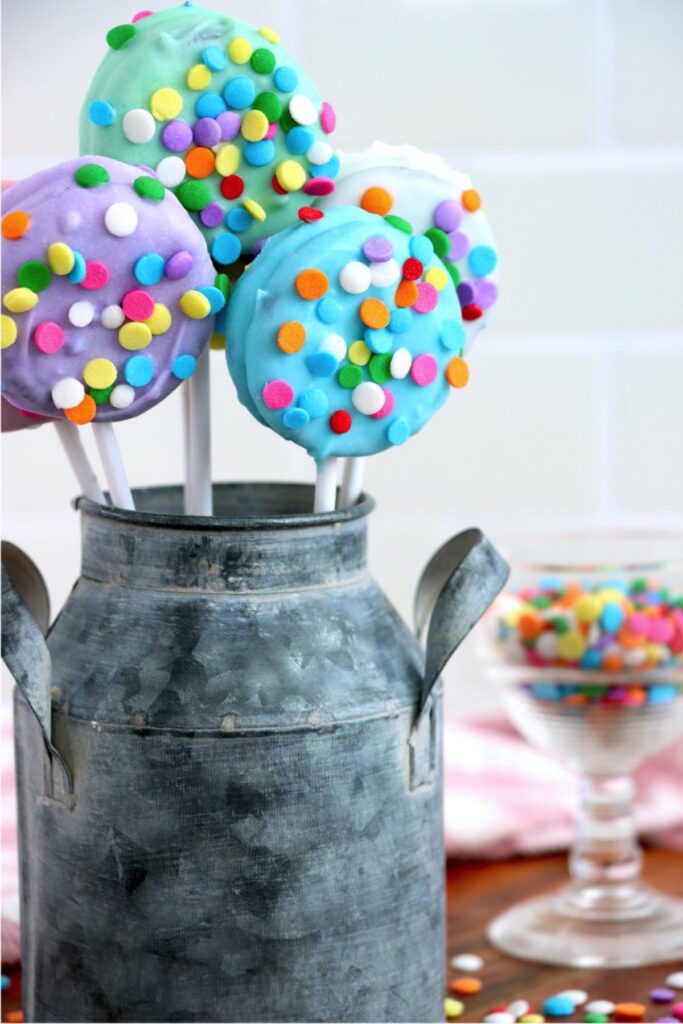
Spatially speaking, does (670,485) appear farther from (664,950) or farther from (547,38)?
(664,950)

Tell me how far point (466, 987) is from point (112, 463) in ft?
1.08

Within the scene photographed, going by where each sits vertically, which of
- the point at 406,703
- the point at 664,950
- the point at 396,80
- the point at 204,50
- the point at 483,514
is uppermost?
the point at 396,80

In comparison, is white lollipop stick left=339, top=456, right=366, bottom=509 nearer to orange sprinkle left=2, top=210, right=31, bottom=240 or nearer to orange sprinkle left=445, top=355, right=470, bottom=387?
orange sprinkle left=445, top=355, right=470, bottom=387

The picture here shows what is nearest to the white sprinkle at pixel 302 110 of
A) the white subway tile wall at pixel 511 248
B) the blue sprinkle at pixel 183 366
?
the blue sprinkle at pixel 183 366

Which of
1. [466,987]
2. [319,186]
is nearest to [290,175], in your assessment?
[319,186]

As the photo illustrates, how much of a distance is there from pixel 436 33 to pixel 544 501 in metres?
0.39

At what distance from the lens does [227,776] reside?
551 mm

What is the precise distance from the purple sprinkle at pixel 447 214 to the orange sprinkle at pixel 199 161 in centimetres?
10

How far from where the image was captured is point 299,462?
122 cm

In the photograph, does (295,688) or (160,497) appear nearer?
(295,688)

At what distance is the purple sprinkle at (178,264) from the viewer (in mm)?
540

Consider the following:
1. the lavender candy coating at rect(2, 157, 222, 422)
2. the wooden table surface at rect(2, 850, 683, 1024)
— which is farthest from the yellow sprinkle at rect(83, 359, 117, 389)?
the wooden table surface at rect(2, 850, 683, 1024)

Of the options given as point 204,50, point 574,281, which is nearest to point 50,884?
point 204,50

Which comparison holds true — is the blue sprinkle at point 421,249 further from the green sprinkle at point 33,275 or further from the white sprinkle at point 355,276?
the green sprinkle at point 33,275
